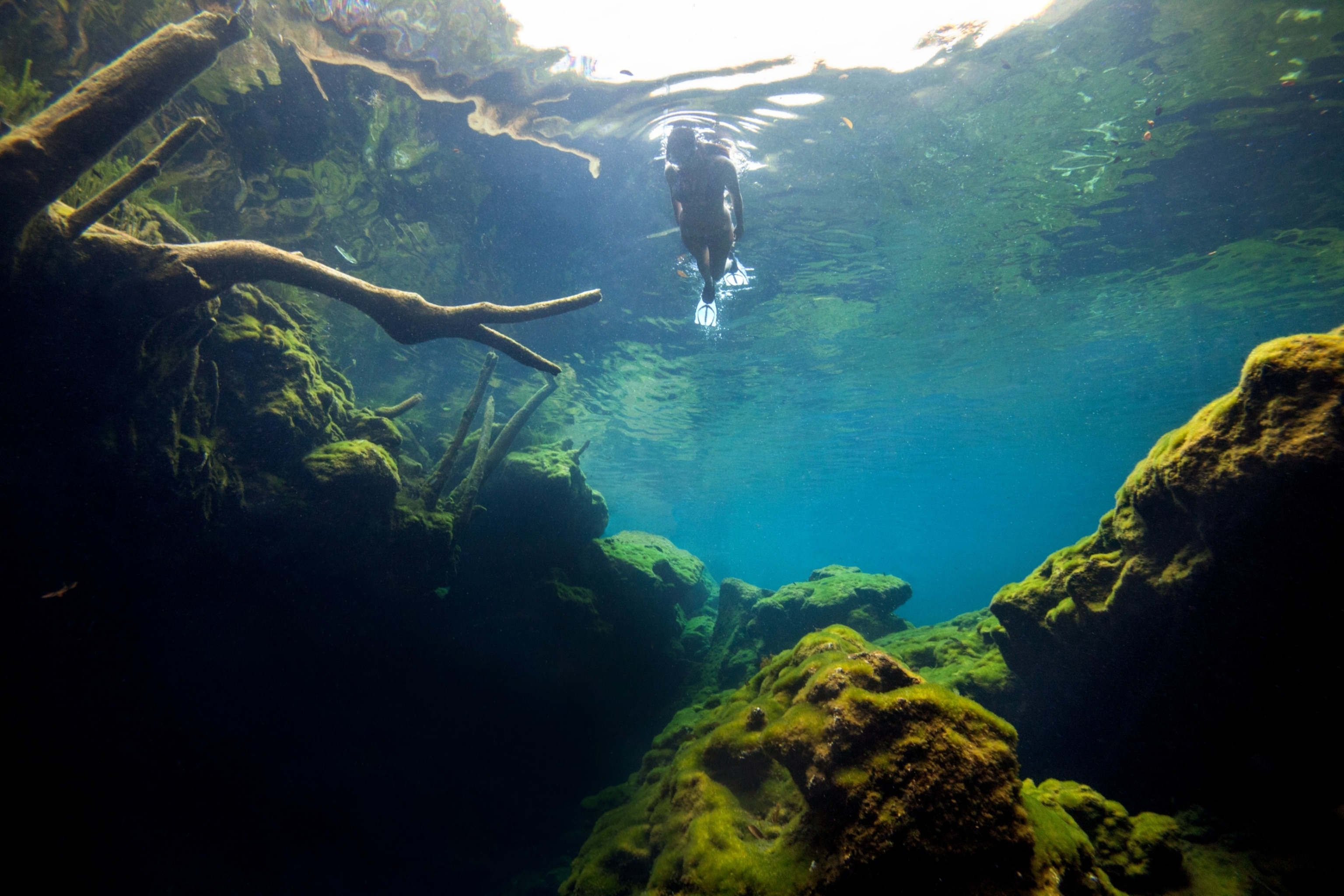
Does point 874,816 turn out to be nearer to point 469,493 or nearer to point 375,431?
point 469,493

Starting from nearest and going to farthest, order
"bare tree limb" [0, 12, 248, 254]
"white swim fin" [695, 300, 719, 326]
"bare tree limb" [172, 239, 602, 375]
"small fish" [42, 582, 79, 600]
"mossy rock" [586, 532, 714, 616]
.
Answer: "bare tree limb" [0, 12, 248, 254]
"bare tree limb" [172, 239, 602, 375]
"small fish" [42, 582, 79, 600]
"mossy rock" [586, 532, 714, 616]
"white swim fin" [695, 300, 719, 326]

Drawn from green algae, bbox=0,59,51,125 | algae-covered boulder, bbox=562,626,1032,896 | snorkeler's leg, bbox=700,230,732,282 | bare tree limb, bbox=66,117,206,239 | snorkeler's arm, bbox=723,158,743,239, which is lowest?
algae-covered boulder, bbox=562,626,1032,896

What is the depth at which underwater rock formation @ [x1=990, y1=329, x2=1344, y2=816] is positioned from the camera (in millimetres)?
3395

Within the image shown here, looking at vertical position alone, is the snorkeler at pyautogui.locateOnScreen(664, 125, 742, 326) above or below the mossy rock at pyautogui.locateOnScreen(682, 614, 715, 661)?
above

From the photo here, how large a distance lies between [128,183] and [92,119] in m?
0.43

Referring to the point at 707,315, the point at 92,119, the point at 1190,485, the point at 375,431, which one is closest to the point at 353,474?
the point at 375,431

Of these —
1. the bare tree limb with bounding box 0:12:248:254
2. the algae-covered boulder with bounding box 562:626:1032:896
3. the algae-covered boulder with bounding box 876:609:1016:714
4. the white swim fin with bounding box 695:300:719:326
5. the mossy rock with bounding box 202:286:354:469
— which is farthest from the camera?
the white swim fin with bounding box 695:300:719:326

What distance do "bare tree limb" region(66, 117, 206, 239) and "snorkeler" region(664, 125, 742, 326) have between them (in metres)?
5.47

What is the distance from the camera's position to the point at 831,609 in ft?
40.4

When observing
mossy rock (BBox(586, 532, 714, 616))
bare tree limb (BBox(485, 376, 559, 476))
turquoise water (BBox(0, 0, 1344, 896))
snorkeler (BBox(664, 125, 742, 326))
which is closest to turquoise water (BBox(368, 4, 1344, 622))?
turquoise water (BBox(0, 0, 1344, 896))

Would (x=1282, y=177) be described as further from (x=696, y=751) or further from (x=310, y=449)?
(x=310, y=449)

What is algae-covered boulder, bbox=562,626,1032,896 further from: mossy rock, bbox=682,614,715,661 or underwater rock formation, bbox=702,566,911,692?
mossy rock, bbox=682,614,715,661

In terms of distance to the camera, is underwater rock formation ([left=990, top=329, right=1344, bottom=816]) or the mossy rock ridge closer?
underwater rock formation ([left=990, top=329, right=1344, bottom=816])

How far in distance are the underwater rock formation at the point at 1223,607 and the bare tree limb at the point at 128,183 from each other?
8265 millimetres
